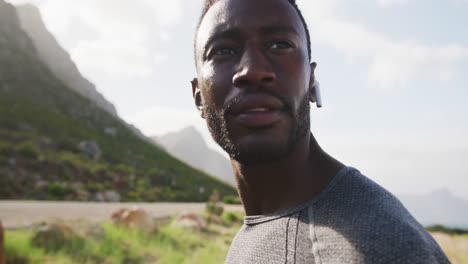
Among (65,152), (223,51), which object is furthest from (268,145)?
(65,152)

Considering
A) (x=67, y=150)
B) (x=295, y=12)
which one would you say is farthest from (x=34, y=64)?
(x=295, y=12)

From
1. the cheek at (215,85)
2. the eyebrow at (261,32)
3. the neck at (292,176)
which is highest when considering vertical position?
the eyebrow at (261,32)

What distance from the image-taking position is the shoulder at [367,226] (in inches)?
53.7

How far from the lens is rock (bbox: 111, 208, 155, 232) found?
11997 millimetres

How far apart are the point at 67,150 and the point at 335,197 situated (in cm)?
4183

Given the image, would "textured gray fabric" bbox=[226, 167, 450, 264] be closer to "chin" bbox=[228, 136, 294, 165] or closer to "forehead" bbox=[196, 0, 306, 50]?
"chin" bbox=[228, 136, 294, 165]

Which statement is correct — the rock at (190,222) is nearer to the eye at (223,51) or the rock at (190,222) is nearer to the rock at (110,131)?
the eye at (223,51)

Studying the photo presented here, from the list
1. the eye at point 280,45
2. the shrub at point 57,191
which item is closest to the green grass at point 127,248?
the eye at point 280,45

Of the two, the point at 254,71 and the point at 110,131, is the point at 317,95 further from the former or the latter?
the point at 110,131

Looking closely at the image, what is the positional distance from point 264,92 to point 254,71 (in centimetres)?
10

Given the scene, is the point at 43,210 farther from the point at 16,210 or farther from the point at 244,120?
the point at 244,120

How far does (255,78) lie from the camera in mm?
1776

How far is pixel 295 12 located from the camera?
201 centimetres

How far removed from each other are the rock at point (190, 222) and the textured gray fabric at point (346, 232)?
12292 millimetres
